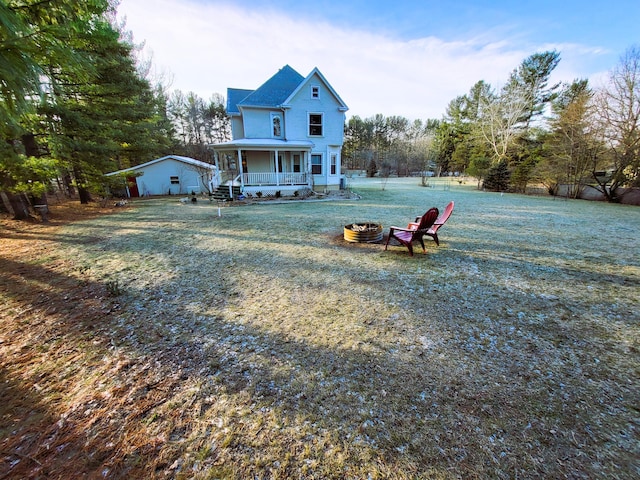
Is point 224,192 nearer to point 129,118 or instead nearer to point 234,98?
point 129,118

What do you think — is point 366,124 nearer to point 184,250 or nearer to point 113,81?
point 113,81

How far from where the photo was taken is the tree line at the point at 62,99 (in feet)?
9.84

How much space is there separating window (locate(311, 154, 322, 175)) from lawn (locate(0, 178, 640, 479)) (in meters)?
14.2

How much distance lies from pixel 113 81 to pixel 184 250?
1188 cm

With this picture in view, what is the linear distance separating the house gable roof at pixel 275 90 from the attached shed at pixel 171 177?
6.23m

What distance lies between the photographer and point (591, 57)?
20906 millimetres

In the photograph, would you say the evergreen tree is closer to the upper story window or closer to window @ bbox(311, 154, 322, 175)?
window @ bbox(311, 154, 322, 175)

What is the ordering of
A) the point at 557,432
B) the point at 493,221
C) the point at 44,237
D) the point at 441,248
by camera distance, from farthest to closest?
the point at 493,221 < the point at 44,237 < the point at 441,248 < the point at 557,432

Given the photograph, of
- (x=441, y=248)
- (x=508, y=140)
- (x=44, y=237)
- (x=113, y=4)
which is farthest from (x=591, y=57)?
(x=44, y=237)

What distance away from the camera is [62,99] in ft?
32.5

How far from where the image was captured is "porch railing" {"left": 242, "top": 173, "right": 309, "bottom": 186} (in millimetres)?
16250

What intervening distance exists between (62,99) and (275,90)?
1161 cm

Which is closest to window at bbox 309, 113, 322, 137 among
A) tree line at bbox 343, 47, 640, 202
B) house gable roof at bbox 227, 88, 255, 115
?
house gable roof at bbox 227, 88, 255, 115

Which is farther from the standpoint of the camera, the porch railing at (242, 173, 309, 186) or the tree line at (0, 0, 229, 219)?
the porch railing at (242, 173, 309, 186)
